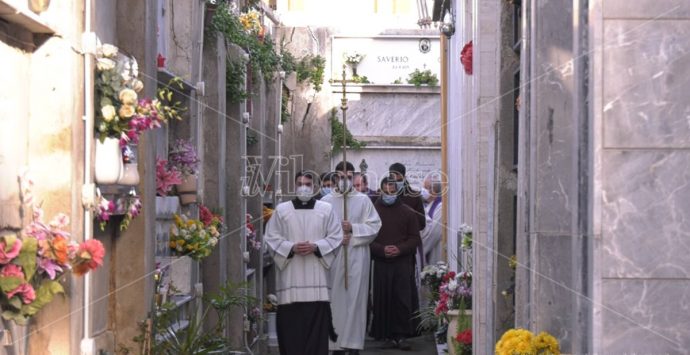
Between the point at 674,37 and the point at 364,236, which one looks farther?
the point at 364,236

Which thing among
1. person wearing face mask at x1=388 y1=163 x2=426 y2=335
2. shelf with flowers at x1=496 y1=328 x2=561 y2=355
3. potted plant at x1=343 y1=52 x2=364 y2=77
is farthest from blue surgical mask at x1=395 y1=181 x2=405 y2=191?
shelf with flowers at x1=496 y1=328 x2=561 y2=355

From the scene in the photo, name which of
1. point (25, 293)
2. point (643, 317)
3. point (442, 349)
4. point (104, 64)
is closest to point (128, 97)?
point (104, 64)

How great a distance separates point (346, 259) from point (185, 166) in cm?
447

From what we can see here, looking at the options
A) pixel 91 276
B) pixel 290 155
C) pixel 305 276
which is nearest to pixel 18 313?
pixel 91 276

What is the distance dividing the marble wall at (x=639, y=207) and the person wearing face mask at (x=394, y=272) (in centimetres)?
974

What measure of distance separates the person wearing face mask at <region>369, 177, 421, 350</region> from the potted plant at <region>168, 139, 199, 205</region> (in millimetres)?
5387

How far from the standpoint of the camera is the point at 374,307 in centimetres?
1585

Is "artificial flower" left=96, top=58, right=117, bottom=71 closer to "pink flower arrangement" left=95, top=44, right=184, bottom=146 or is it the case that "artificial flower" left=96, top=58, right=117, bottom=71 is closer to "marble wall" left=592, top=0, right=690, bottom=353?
"pink flower arrangement" left=95, top=44, right=184, bottom=146

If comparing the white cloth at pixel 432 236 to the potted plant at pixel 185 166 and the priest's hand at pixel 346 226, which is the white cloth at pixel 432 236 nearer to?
the priest's hand at pixel 346 226

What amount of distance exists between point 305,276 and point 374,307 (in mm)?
2781

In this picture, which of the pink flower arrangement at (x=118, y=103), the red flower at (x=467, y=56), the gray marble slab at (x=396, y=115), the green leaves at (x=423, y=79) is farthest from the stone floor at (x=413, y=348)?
the pink flower arrangement at (x=118, y=103)

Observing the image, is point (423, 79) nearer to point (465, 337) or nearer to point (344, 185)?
point (344, 185)

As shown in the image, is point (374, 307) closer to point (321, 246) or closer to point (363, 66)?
point (321, 246)

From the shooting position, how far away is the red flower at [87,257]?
5715mm
